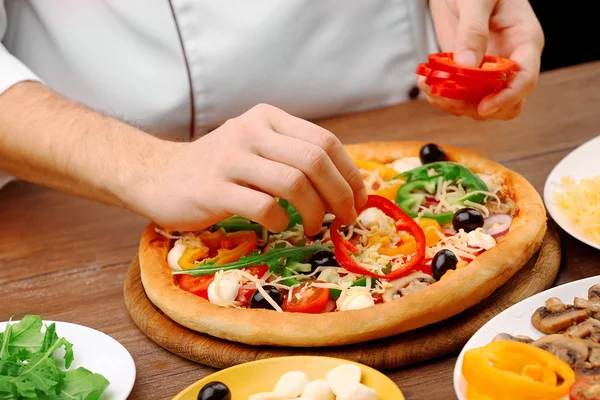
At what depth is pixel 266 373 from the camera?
5.10ft

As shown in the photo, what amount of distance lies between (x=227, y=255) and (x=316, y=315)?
15.0 inches

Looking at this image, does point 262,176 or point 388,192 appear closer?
point 262,176

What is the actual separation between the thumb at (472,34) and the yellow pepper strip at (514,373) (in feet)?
3.10

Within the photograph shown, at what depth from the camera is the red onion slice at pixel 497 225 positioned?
6.57 ft

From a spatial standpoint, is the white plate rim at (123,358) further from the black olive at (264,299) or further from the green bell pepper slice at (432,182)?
the green bell pepper slice at (432,182)

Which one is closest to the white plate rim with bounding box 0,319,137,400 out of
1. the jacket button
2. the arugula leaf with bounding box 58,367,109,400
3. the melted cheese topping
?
the arugula leaf with bounding box 58,367,109,400

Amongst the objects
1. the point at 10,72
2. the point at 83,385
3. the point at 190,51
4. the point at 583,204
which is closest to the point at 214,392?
the point at 83,385

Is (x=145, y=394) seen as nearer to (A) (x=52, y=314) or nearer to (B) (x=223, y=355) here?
(B) (x=223, y=355)

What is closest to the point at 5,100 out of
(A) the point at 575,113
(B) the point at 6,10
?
(B) the point at 6,10

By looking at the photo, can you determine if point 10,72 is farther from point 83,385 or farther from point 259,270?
point 83,385

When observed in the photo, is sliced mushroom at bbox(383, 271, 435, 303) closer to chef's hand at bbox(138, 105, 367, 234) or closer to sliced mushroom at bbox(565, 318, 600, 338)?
chef's hand at bbox(138, 105, 367, 234)

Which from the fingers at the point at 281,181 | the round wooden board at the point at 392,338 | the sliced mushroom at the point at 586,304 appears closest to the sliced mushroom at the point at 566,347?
the sliced mushroom at the point at 586,304

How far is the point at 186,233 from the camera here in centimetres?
217

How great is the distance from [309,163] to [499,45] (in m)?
0.97
